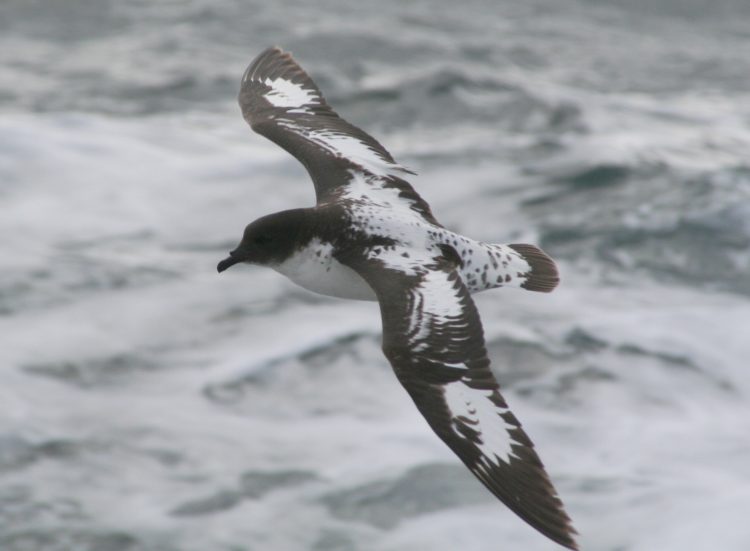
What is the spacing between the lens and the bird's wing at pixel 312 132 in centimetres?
816

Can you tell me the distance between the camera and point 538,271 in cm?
766

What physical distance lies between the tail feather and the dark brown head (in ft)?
4.66

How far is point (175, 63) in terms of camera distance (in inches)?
802

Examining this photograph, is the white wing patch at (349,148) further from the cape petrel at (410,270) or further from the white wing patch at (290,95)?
the white wing patch at (290,95)

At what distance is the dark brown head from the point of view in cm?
713

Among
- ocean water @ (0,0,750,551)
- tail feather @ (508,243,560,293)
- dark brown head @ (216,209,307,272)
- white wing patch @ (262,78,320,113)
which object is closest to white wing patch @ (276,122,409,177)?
white wing patch @ (262,78,320,113)

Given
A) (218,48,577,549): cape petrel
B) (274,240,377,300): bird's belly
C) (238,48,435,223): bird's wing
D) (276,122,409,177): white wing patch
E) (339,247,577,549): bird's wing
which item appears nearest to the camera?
(339,247,577,549): bird's wing

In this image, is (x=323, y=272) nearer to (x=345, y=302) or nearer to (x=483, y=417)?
(x=483, y=417)

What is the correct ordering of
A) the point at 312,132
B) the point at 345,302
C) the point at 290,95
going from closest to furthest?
the point at 312,132 < the point at 290,95 < the point at 345,302

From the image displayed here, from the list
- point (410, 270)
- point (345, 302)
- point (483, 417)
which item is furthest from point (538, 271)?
point (345, 302)

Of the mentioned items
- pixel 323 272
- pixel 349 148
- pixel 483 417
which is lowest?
pixel 483 417

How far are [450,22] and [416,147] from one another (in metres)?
6.08

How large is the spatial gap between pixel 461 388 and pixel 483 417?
187 mm

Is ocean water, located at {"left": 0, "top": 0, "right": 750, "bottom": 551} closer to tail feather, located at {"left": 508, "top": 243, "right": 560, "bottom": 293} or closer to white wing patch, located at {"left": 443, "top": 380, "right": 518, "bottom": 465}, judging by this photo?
tail feather, located at {"left": 508, "top": 243, "right": 560, "bottom": 293}
